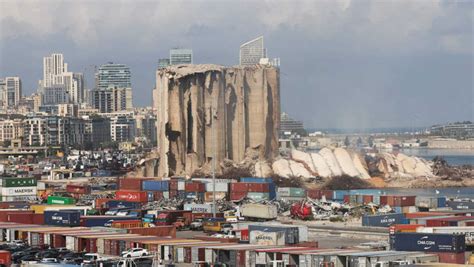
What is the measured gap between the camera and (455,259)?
2491 cm

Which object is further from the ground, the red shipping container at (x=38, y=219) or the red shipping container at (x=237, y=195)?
the red shipping container at (x=237, y=195)

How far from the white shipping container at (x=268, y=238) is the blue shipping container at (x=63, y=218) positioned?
8.18 m

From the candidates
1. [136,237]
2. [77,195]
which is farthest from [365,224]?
[77,195]

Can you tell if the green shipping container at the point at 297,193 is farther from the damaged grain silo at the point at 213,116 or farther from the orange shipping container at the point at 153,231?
the damaged grain silo at the point at 213,116

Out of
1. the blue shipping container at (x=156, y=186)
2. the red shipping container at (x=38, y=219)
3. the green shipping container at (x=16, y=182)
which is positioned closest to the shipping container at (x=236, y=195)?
the blue shipping container at (x=156, y=186)

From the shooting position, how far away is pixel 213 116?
247 ft

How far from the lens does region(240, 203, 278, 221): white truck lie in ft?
137

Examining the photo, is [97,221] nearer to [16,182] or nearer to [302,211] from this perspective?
[302,211]

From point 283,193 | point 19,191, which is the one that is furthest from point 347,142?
point 19,191

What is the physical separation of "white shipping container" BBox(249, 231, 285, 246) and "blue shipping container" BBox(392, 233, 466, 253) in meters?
3.26

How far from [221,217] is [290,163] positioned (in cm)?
3224

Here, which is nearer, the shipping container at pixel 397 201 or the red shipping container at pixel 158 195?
the shipping container at pixel 397 201

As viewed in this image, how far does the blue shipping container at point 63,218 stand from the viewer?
3453 cm

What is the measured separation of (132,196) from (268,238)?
21800 millimetres
